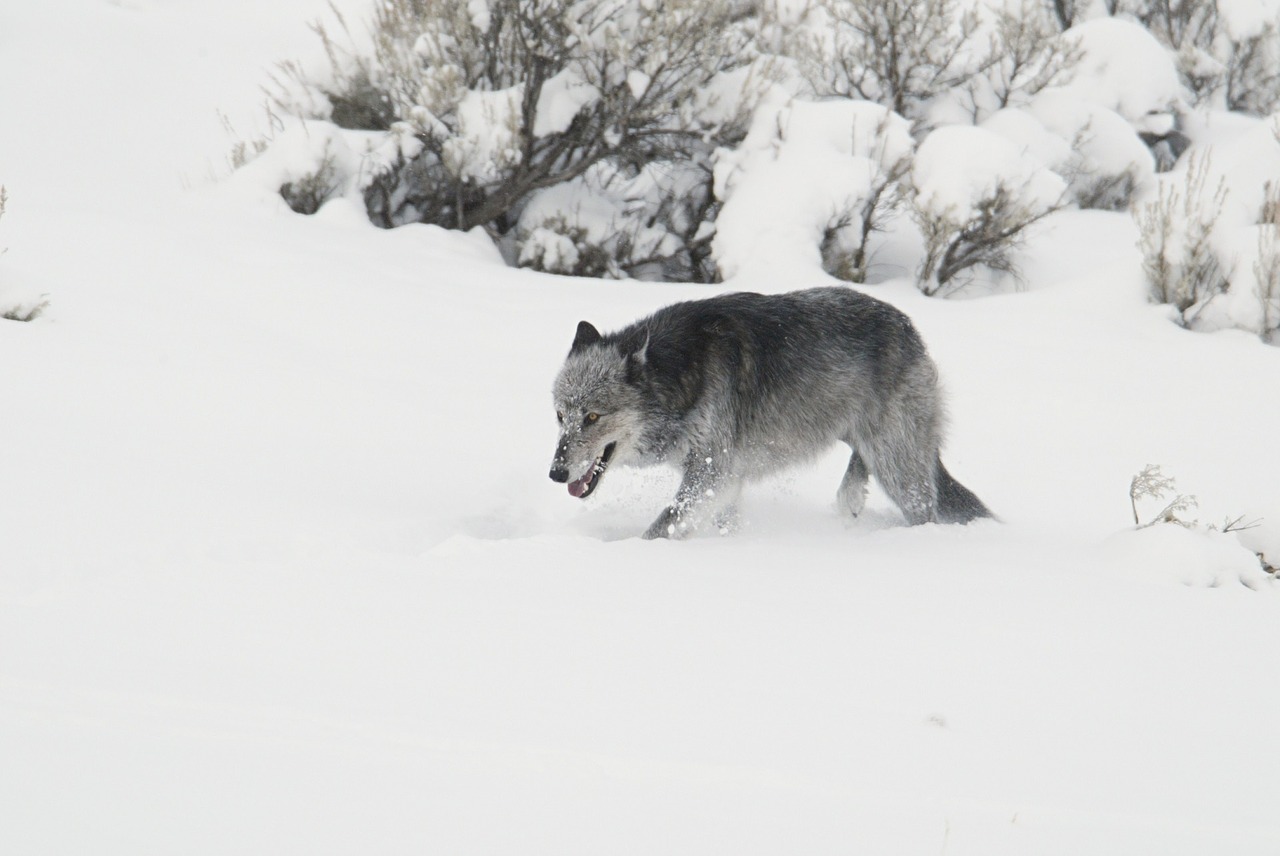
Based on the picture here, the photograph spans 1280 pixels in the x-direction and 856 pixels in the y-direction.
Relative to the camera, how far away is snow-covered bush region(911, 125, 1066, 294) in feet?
28.6

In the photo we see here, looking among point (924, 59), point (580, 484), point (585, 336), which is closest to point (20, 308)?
point (585, 336)

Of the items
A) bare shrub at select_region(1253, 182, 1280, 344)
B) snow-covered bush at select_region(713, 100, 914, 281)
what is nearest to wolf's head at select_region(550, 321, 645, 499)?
snow-covered bush at select_region(713, 100, 914, 281)

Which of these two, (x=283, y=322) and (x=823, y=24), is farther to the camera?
(x=823, y=24)

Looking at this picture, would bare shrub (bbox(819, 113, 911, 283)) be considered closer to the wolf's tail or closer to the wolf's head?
the wolf's tail

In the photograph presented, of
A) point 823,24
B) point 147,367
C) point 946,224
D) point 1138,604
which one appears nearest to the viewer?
point 1138,604

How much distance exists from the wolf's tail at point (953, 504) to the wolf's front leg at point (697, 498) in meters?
1.17

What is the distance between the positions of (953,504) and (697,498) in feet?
4.89

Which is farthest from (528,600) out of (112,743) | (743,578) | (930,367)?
(930,367)

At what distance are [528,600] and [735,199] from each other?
23.5ft

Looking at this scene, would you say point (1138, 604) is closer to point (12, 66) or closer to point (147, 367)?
point (147, 367)

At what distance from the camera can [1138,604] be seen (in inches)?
131

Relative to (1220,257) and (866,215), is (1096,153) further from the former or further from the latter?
(866,215)

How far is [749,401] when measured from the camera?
456 cm

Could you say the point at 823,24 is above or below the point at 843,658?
above
